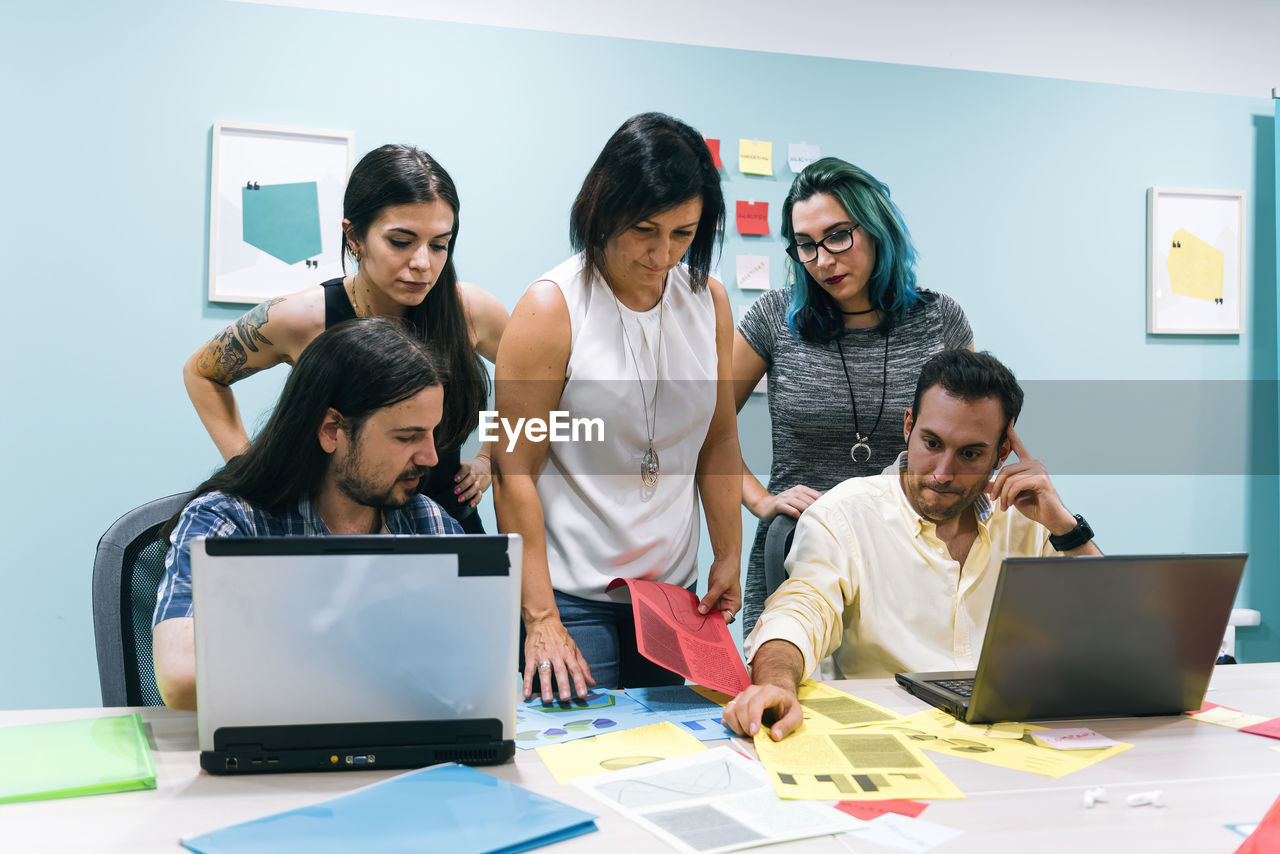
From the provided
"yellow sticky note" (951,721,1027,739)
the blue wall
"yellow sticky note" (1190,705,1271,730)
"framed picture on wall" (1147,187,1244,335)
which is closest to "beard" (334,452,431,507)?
"yellow sticky note" (951,721,1027,739)

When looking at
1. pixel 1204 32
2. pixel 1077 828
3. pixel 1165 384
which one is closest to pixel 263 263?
pixel 1077 828

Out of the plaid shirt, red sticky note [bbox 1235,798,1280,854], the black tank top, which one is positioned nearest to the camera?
red sticky note [bbox 1235,798,1280,854]

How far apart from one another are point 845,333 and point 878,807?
1151 mm

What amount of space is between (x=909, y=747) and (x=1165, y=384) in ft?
8.24

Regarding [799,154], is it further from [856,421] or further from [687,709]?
[687,709]

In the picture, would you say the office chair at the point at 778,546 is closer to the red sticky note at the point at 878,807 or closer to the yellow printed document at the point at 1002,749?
the yellow printed document at the point at 1002,749

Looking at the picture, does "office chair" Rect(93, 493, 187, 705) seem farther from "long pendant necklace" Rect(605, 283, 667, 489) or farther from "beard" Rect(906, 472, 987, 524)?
"beard" Rect(906, 472, 987, 524)

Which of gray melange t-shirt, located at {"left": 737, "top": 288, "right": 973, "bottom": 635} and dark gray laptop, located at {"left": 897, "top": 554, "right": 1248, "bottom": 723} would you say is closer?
dark gray laptop, located at {"left": 897, "top": 554, "right": 1248, "bottom": 723}

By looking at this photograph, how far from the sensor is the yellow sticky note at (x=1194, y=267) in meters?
3.20

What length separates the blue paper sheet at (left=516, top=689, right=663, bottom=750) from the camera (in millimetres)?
1236

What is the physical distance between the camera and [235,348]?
1.85 metres

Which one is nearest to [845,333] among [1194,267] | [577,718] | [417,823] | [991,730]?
[991,730]

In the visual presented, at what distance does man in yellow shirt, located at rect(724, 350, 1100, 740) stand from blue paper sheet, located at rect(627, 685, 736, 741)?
0.23 m

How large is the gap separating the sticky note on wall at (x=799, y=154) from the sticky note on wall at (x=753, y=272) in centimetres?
28
